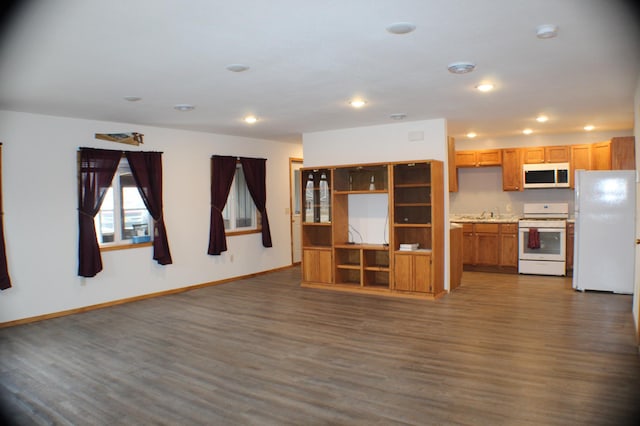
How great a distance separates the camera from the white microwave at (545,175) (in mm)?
8133

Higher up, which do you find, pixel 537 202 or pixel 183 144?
pixel 183 144

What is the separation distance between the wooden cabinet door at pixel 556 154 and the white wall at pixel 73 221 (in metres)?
5.38

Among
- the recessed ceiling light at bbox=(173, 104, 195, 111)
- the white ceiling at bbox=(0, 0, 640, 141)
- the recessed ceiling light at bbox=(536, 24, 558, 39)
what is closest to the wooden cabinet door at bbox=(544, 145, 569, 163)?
the white ceiling at bbox=(0, 0, 640, 141)

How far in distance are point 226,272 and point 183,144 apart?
2.27 metres

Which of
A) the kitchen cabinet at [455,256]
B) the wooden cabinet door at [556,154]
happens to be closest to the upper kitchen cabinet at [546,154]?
the wooden cabinet door at [556,154]

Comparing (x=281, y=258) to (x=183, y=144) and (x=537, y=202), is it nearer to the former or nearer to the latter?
(x=183, y=144)

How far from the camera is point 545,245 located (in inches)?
310

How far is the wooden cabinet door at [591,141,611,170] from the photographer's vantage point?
304 inches

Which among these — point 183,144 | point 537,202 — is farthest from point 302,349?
point 537,202

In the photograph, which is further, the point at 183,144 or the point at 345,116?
the point at 183,144

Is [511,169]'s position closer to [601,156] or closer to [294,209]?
[601,156]

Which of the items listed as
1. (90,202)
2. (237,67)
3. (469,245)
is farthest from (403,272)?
(90,202)

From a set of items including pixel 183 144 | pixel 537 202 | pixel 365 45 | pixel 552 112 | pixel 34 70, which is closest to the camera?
pixel 365 45

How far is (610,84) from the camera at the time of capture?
4527 mm
